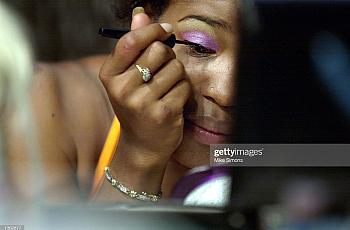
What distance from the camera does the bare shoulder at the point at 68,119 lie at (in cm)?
195

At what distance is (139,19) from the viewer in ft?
6.26

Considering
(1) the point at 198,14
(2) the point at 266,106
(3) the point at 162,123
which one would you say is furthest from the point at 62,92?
(2) the point at 266,106

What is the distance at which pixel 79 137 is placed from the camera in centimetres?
196

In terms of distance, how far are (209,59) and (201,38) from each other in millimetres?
68

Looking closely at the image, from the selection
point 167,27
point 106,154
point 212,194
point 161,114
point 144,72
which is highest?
point 167,27

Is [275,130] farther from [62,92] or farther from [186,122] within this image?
[62,92]

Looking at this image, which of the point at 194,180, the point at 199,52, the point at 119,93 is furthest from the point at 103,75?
the point at 194,180

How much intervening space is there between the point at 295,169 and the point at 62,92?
76 cm

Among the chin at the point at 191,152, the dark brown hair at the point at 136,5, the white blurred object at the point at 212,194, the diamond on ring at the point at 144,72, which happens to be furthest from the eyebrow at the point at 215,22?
the white blurred object at the point at 212,194

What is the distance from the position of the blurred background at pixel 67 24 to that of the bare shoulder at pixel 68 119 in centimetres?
5

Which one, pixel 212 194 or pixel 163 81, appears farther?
pixel 212 194

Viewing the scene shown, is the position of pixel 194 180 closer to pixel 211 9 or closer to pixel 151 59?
pixel 151 59

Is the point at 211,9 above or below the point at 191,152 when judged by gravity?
above

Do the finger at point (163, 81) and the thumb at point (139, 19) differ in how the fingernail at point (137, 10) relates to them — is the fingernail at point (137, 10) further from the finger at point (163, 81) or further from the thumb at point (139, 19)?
A: the finger at point (163, 81)
